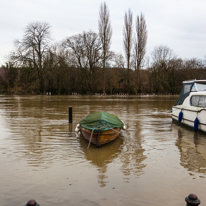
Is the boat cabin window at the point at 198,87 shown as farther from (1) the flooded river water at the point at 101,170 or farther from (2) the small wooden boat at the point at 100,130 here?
(2) the small wooden boat at the point at 100,130

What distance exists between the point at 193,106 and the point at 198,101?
0.37 metres

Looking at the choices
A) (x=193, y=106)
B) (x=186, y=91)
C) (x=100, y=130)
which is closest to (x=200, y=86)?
(x=186, y=91)

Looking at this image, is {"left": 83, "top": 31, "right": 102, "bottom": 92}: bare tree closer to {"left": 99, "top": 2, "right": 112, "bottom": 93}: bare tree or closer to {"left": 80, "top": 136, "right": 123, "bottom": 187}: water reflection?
{"left": 99, "top": 2, "right": 112, "bottom": 93}: bare tree

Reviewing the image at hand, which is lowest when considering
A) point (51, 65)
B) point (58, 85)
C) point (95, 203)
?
point (95, 203)

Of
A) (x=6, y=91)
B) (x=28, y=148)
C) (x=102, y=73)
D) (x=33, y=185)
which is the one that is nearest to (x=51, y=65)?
(x=102, y=73)

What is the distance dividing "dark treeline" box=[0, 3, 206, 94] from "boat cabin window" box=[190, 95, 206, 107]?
130 feet

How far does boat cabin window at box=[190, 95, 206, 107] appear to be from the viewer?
11.8 metres

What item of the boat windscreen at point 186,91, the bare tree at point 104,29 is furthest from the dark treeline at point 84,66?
the boat windscreen at point 186,91

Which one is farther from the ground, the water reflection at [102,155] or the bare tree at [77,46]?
the bare tree at [77,46]

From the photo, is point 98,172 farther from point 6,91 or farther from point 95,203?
point 6,91

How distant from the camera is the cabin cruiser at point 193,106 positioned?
1131cm

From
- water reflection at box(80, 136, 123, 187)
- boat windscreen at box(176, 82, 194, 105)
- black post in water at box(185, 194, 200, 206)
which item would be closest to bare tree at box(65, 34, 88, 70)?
boat windscreen at box(176, 82, 194, 105)

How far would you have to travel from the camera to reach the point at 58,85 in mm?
56688

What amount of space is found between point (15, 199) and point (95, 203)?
1528 millimetres
